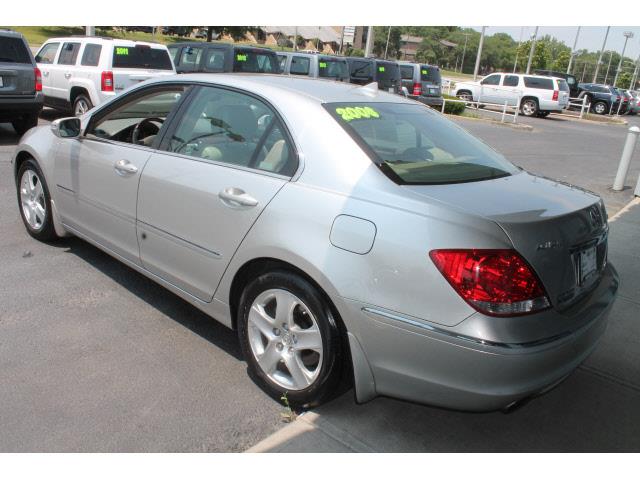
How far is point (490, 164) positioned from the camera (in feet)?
10.9

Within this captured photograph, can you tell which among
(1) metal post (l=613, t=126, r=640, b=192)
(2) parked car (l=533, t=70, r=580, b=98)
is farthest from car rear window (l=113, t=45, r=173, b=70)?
(2) parked car (l=533, t=70, r=580, b=98)

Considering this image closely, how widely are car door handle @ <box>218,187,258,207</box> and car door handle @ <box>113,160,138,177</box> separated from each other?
0.92 metres

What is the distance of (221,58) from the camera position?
46.2 feet

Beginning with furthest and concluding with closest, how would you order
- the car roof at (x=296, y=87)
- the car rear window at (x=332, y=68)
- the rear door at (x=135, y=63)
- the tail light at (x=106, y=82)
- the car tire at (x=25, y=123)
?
the car rear window at (x=332, y=68)
the rear door at (x=135, y=63)
the tail light at (x=106, y=82)
the car tire at (x=25, y=123)
the car roof at (x=296, y=87)

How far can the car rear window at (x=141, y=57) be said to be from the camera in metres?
10.9

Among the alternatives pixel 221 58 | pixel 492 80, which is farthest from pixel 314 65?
pixel 492 80

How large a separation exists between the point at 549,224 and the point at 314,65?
16.3m

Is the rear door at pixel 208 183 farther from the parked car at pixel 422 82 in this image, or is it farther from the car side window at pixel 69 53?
the parked car at pixel 422 82

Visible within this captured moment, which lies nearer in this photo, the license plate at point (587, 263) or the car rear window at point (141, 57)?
the license plate at point (587, 263)

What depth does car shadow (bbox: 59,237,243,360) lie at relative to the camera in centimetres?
364

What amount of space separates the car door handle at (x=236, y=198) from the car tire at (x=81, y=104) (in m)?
9.18

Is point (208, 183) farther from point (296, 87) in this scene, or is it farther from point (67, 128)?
point (67, 128)

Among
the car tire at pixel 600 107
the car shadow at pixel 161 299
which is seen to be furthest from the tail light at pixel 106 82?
the car tire at pixel 600 107

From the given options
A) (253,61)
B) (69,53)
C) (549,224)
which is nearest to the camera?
(549,224)
